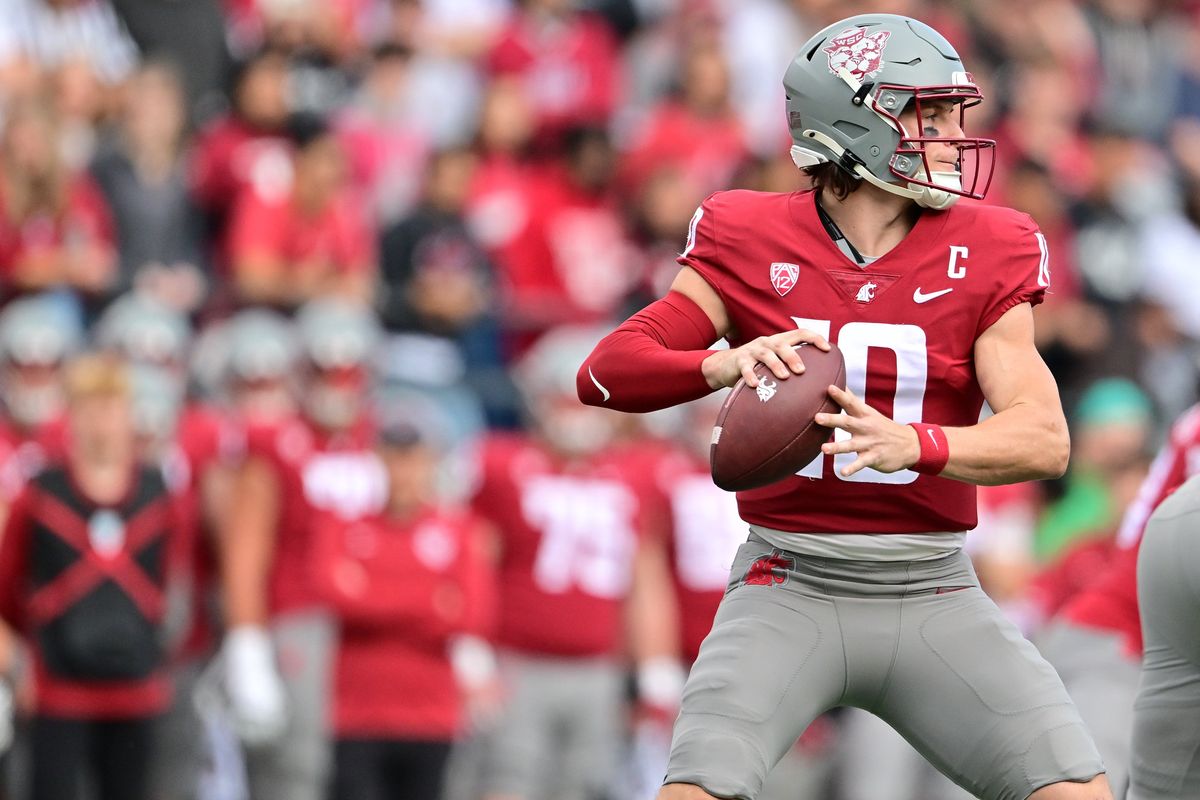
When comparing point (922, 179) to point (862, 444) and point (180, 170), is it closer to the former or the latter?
point (862, 444)

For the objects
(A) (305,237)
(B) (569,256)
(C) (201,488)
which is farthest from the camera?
(B) (569,256)

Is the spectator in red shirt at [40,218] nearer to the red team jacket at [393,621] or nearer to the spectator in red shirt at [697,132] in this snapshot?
the red team jacket at [393,621]

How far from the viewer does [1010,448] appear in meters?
3.73

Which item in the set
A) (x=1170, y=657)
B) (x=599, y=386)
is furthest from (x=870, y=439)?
(x=1170, y=657)

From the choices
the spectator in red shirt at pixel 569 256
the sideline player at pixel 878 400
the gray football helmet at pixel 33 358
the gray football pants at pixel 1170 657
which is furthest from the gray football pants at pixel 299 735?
the gray football pants at pixel 1170 657

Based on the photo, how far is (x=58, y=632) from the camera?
673 centimetres

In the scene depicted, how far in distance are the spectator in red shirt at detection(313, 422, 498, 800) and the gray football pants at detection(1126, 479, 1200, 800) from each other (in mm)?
3418

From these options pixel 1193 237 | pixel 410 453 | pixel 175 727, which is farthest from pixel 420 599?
pixel 1193 237

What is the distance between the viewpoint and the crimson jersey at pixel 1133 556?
194 inches

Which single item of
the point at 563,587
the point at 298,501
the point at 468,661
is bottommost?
the point at 468,661

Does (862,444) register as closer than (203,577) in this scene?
Yes

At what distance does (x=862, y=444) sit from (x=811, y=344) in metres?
0.25

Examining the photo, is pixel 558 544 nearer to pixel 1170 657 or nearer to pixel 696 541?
pixel 696 541

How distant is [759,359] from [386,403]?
15.0 feet
